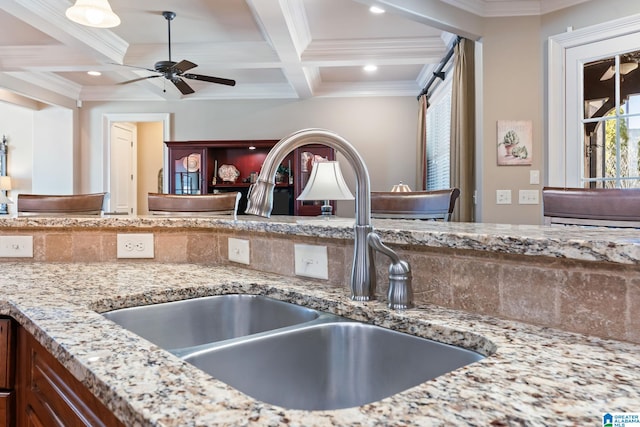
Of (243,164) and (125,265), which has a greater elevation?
(243,164)

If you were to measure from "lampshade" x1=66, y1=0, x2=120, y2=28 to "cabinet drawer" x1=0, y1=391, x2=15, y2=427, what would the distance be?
2316 mm

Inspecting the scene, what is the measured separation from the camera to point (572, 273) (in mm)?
667

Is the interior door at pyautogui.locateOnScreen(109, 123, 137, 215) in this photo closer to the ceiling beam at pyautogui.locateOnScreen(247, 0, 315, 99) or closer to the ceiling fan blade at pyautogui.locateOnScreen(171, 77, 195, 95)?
the ceiling fan blade at pyautogui.locateOnScreen(171, 77, 195, 95)

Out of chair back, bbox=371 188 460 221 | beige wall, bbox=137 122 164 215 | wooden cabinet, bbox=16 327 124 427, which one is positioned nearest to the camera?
wooden cabinet, bbox=16 327 124 427

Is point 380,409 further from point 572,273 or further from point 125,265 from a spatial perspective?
point 125,265

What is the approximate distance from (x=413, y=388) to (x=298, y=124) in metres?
5.74

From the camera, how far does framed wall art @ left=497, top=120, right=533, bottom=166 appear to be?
3.21 metres

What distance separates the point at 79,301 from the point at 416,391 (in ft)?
2.43

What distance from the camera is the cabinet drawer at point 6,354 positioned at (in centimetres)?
89

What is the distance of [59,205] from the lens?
2189 millimetres

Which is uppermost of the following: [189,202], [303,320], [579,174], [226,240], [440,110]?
[440,110]

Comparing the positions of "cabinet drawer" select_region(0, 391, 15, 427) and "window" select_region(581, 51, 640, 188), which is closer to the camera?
"cabinet drawer" select_region(0, 391, 15, 427)

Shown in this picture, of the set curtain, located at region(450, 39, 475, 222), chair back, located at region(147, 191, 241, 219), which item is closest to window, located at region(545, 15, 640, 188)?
curtain, located at region(450, 39, 475, 222)

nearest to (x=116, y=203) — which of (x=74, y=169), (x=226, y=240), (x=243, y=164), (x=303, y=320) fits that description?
(x=74, y=169)
